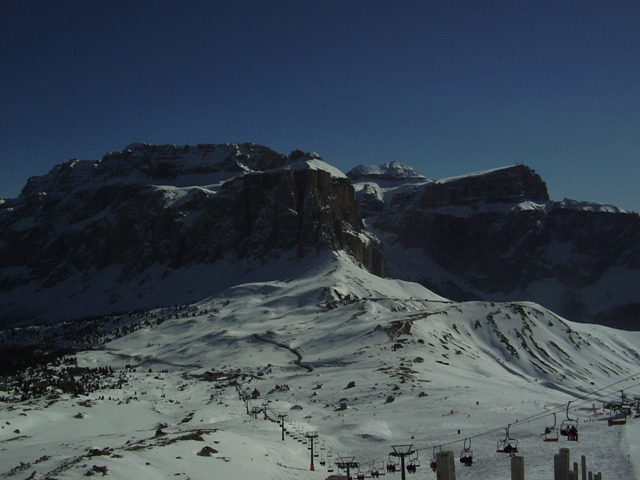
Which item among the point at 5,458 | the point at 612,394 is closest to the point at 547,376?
the point at 612,394

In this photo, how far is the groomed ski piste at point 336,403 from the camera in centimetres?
5041

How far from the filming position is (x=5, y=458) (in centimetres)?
5775

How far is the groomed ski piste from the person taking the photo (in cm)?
5041

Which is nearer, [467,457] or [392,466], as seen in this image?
[467,457]

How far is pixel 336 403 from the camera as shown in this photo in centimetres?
9269

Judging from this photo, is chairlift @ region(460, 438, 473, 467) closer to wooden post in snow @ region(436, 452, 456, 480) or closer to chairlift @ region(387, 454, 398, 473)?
chairlift @ region(387, 454, 398, 473)

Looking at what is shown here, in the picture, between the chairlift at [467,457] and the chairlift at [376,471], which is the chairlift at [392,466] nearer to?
the chairlift at [376,471]

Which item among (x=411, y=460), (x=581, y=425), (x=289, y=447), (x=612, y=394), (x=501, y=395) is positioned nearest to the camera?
(x=411, y=460)

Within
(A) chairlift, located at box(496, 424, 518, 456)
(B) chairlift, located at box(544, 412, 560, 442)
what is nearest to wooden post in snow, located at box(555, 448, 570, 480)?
(A) chairlift, located at box(496, 424, 518, 456)

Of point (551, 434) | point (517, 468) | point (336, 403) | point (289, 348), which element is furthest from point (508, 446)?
point (289, 348)

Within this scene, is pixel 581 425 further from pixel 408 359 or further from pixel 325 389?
pixel 408 359

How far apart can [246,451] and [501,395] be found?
150 ft

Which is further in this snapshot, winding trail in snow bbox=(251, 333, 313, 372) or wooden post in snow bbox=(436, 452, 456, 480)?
winding trail in snow bbox=(251, 333, 313, 372)

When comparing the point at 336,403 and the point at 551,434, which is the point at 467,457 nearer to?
the point at 551,434
